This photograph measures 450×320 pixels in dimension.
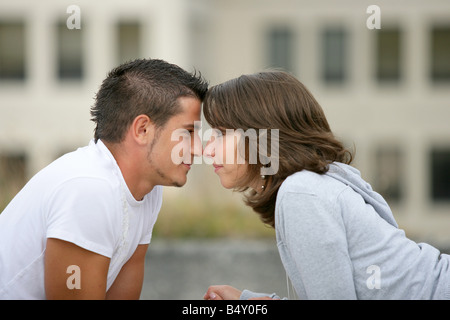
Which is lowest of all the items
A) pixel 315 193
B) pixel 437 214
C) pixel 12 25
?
pixel 437 214

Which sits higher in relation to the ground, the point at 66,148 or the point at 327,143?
the point at 327,143

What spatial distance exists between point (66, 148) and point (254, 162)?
43.0 ft

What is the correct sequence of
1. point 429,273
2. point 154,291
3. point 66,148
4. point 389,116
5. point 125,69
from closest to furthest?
point 429,273, point 125,69, point 154,291, point 66,148, point 389,116

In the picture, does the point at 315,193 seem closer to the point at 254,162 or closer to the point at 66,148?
the point at 254,162

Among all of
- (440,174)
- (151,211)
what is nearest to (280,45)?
(440,174)

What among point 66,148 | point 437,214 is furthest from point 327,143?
point 437,214

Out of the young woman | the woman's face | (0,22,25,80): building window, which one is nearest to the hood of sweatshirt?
the young woman

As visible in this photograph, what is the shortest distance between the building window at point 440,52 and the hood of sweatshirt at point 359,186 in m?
17.4

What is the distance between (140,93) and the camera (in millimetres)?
2824

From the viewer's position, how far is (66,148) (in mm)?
15328

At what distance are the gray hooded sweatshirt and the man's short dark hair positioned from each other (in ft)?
2.20

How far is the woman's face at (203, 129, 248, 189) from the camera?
2.77m

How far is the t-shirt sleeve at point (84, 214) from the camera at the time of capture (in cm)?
246

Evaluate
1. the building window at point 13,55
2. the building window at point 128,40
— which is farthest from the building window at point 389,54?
the building window at point 13,55
